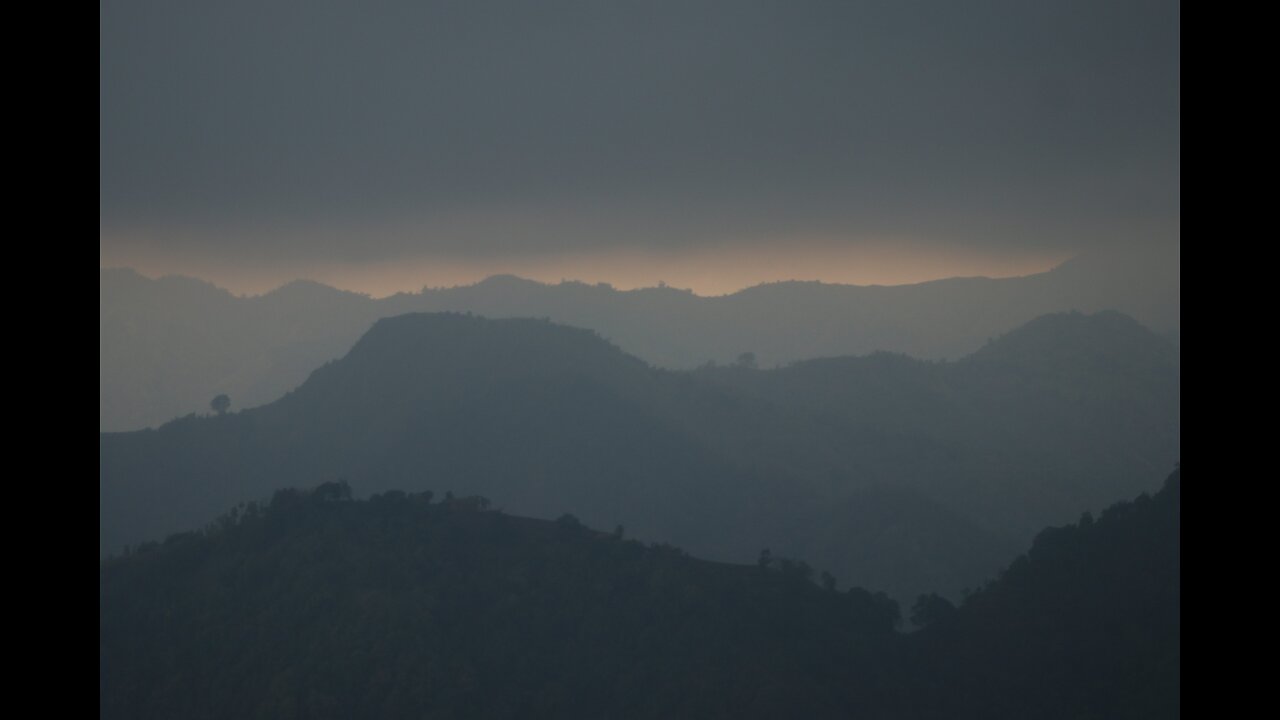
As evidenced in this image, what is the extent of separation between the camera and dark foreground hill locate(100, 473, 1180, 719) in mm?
43656

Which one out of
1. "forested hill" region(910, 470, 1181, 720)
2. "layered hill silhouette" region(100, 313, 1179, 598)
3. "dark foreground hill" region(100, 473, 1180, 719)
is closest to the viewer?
"forested hill" region(910, 470, 1181, 720)

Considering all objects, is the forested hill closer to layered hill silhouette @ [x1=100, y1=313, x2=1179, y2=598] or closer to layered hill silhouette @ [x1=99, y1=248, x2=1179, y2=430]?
layered hill silhouette @ [x1=100, y1=313, x2=1179, y2=598]

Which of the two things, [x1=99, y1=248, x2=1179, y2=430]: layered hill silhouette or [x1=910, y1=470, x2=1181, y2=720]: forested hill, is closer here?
[x1=910, y1=470, x2=1181, y2=720]: forested hill

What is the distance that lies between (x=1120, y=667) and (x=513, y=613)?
1274 inches

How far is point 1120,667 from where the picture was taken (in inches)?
1677

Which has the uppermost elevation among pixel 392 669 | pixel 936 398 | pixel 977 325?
pixel 977 325

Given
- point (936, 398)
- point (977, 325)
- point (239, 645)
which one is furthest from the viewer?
point (977, 325)

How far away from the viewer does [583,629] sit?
2021 inches

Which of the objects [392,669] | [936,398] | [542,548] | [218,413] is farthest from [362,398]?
[936,398]

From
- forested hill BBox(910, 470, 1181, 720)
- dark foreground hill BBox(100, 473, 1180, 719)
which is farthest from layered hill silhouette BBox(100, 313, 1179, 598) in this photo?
dark foreground hill BBox(100, 473, 1180, 719)

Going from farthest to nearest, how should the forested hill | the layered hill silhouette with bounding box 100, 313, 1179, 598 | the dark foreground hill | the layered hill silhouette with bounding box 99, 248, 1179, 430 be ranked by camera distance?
1. the layered hill silhouette with bounding box 99, 248, 1179, 430
2. the layered hill silhouette with bounding box 100, 313, 1179, 598
3. the dark foreground hill
4. the forested hill

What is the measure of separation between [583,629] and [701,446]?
47038 mm

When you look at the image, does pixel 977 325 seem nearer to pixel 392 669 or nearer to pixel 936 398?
pixel 936 398

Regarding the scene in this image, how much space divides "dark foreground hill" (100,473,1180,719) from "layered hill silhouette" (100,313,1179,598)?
2382 cm
